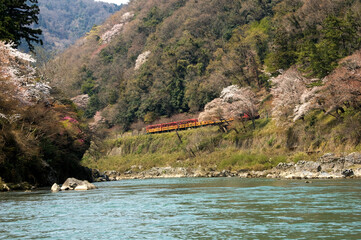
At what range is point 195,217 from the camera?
13.4 meters

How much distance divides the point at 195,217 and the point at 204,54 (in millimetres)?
66315

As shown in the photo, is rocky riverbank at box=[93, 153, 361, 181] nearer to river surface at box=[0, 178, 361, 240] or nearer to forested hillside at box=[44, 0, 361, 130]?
forested hillside at box=[44, 0, 361, 130]

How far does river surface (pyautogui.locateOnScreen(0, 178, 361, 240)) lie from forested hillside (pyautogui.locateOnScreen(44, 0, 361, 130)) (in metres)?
23.6

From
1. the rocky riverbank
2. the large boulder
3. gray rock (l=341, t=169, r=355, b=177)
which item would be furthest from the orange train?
the large boulder

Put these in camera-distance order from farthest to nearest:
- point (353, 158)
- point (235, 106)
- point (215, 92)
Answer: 1. point (215, 92)
2. point (235, 106)
3. point (353, 158)

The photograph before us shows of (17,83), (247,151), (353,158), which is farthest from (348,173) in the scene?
(17,83)

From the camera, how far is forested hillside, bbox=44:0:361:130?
4391 cm

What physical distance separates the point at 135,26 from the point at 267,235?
112729 mm

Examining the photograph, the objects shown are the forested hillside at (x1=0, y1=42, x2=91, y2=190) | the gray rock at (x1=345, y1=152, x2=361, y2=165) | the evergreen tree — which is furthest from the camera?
the evergreen tree

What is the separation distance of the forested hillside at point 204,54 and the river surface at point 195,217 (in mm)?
23578

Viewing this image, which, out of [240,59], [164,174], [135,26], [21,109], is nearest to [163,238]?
[21,109]

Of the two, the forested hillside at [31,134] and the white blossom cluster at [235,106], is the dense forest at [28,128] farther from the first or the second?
the white blossom cluster at [235,106]

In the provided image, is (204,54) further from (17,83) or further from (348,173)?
(348,173)

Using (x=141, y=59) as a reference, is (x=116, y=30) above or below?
above
